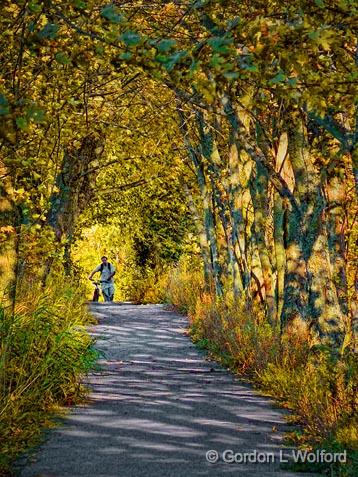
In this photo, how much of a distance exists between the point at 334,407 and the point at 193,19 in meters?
9.34

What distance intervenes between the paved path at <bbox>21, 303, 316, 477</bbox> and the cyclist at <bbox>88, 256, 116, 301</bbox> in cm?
2026

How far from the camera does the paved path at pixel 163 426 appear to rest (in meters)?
8.09

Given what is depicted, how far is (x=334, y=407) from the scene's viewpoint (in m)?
9.54

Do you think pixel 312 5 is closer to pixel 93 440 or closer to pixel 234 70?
pixel 234 70

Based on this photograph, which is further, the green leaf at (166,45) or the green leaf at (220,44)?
the green leaf at (166,45)

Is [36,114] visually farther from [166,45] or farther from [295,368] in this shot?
[295,368]

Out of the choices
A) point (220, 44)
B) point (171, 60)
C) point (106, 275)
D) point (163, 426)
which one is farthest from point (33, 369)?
point (106, 275)

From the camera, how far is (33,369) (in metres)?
11.0

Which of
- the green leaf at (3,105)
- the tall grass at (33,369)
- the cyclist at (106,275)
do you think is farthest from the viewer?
the cyclist at (106,275)

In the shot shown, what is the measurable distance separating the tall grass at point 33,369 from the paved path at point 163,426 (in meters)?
0.27

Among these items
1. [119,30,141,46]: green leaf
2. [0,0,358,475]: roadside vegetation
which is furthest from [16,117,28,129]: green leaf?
[119,30,141,46]: green leaf

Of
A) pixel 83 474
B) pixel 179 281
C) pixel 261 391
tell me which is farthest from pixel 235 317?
pixel 179 281

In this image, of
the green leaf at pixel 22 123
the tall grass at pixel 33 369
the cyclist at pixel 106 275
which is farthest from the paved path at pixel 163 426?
the cyclist at pixel 106 275

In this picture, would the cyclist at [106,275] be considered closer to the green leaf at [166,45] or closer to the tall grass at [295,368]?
the tall grass at [295,368]
